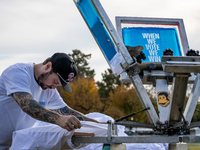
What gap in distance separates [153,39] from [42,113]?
2459 millimetres

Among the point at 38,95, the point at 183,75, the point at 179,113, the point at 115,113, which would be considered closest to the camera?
the point at 183,75

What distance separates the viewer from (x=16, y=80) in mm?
2076

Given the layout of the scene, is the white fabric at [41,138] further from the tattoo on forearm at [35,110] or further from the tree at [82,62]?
the tree at [82,62]

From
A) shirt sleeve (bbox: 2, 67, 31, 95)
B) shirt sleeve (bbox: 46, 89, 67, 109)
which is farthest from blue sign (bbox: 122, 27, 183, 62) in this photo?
shirt sleeve (bbox: 2, 67, 31, 95)

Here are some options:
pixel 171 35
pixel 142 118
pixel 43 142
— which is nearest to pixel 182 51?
pixel 171 35

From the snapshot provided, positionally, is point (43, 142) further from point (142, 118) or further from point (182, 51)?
point (142, 118)

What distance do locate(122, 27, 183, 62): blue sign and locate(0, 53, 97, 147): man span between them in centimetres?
165

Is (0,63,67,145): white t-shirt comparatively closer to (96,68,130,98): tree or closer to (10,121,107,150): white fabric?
(10,121,107,150): white fabric

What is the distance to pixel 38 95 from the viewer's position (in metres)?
2.53

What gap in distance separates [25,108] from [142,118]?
30.2 metres

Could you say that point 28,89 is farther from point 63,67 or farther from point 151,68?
point 151,68

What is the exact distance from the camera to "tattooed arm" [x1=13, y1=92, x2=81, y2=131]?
5.99ft

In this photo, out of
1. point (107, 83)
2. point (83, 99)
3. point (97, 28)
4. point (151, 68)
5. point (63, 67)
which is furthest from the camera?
point (107, 83)

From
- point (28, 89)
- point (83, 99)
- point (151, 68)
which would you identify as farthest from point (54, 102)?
point (83, 99)
